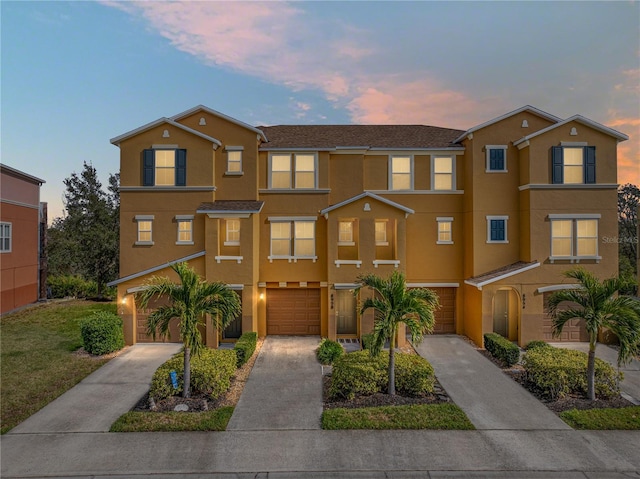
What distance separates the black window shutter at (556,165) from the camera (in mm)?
16844

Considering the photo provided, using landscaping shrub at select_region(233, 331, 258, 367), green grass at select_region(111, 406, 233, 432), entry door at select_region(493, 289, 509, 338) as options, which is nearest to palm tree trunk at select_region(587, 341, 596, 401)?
entry door at select_region(493, 289, 509, 338)

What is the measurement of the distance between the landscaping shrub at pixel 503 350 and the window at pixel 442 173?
308 inches

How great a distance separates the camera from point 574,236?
16859 millimetres

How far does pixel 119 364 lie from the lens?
14.0 m

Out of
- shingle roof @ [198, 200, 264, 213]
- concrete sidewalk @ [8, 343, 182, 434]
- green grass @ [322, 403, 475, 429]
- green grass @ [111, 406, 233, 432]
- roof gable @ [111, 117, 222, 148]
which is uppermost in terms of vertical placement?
roof gable @ [111, 117, 222, 148]

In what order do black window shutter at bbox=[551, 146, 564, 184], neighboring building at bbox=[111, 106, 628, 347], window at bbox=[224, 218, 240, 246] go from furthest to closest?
window at bbox=[224, 218, 240, 246] → black window shutter at bbox=[551, 146, 564, 184] → neighboring building at bbox=[111, 106, 628, 347]

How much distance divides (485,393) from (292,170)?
1296cm

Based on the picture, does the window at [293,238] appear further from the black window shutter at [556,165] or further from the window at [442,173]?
the black window shutter at [556,165]

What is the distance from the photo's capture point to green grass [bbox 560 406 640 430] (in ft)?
30.6

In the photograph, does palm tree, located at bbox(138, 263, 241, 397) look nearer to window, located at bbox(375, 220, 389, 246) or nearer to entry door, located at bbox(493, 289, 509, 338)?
window, located at bbox(375, 220, 389, 246)

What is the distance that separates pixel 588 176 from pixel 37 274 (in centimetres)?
3486

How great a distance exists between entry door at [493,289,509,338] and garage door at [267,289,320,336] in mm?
8752

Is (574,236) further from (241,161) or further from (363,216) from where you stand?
(241,161)

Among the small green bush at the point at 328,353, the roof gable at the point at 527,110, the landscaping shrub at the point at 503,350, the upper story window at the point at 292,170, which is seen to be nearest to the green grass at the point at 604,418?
the landscaping shrub at the point at 503,350
